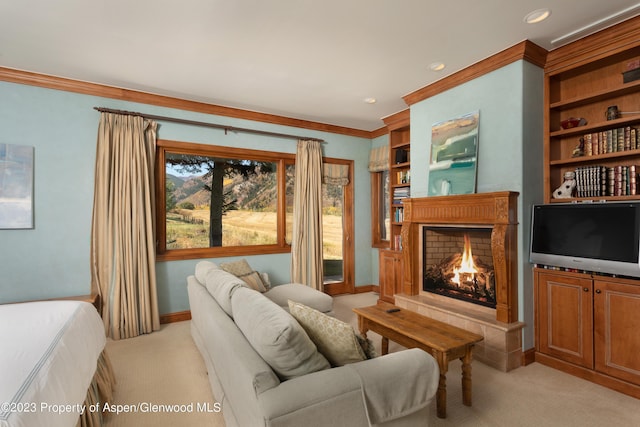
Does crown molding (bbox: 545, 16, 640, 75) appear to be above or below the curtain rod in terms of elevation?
above

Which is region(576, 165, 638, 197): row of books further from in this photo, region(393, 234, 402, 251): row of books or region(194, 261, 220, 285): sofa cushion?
region(194, 261, 220, 285): sofa cushion

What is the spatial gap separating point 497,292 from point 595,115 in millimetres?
1823

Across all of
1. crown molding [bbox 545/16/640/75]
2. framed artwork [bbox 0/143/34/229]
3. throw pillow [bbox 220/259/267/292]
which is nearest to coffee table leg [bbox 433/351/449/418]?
throw pillow [bbox 220/259/267/292]

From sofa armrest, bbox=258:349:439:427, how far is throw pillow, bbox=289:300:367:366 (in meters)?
0.07

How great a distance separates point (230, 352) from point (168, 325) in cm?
281

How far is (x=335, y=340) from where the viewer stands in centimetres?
154

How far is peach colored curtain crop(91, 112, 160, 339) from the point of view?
349 centimetres

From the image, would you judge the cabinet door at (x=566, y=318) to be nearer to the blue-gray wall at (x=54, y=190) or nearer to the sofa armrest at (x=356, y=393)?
the sofa armrest at (x=356, y=393)

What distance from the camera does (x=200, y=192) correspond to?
424 centimetres

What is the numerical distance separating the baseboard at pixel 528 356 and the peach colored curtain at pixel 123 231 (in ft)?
12.4

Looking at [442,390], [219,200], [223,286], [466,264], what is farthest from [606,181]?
[219,200]

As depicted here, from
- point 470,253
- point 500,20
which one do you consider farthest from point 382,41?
point 470,253

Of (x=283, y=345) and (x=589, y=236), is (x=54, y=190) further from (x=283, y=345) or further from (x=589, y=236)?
(x=589, y=236)

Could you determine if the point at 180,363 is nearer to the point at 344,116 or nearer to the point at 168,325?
the point at 168,325
